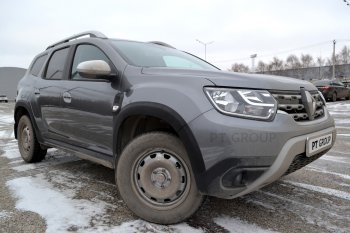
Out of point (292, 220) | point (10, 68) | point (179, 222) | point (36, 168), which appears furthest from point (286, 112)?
point (10, 68)

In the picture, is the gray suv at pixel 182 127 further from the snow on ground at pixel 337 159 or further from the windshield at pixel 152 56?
the snow on ground at pixel 337 159

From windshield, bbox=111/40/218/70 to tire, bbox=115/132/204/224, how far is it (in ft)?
2.84

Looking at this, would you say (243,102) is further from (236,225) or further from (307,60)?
(307,60)

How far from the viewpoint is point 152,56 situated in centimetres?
383

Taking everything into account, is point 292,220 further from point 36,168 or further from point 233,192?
Result: point 36,168

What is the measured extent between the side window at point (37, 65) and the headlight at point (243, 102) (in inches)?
127

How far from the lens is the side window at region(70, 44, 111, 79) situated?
377 centimetres

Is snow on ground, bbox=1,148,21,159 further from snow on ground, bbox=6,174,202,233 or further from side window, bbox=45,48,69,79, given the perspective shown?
side window, bbox=45,48,69,79

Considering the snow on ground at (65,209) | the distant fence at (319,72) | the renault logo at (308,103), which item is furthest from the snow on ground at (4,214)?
the distant fence at (319,72)

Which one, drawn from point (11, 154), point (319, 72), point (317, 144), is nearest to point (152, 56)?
point (317, 144)

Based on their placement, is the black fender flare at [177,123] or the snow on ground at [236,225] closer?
the black fender flare at [177,123]

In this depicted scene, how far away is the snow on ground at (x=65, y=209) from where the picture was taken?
2900mm

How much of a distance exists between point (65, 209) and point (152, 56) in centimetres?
171

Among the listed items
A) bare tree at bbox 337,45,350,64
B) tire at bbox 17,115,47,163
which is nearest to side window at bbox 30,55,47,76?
tire at bbox 17,115,47,163
